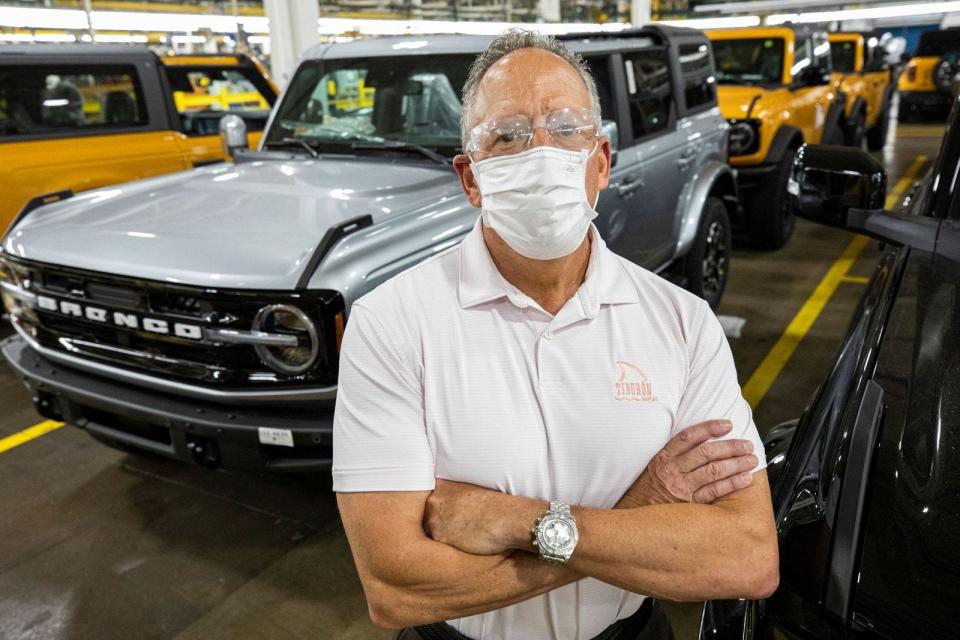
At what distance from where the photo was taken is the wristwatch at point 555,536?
4.06ft

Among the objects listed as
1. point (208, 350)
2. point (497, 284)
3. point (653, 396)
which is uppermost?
point (497, 284)

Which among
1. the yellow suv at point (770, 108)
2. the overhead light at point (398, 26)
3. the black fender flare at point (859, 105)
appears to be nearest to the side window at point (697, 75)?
the yellow suv at point (770, 108)

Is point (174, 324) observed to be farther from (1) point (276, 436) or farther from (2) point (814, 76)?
(2) point (814, 76)

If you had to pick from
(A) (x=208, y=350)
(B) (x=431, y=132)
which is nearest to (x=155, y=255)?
(A) (x=208, y=350)

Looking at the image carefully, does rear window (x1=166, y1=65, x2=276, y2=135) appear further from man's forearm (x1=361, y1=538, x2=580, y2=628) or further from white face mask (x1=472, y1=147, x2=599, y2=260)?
man's forearm (x1=361, y1=538, x2=580, y2=628)

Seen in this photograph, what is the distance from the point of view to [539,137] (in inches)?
55.1

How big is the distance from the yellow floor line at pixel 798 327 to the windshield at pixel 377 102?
2.10 metres

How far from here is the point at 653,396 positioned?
1.39m

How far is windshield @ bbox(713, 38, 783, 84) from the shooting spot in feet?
24.9

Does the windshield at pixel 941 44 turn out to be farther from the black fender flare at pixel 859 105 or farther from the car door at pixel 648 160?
the car door at pixel 648 160

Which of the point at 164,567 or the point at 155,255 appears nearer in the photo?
the point at 155,255

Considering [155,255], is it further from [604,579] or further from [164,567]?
[604,579]

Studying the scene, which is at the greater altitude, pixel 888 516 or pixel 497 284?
pixel 497 284

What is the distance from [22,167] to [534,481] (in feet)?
16.2
